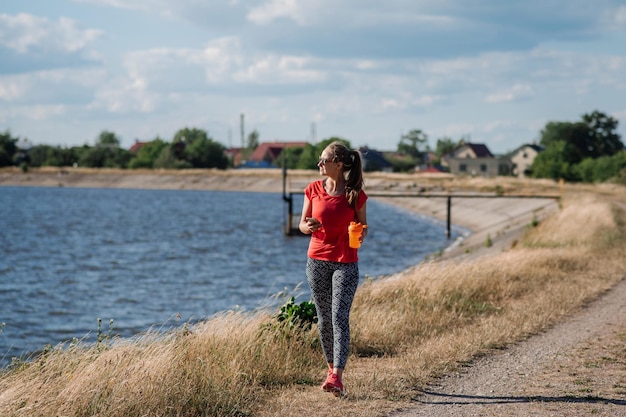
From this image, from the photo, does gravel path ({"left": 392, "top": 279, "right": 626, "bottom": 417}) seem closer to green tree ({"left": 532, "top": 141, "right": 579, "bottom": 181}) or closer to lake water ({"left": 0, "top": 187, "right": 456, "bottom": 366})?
lake water ({"left": 0, "top": 187, "right": 456, "bottom": 366})

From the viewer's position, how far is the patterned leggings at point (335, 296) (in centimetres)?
741

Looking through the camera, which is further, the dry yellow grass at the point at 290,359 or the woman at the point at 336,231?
the woman at the point at 336,231

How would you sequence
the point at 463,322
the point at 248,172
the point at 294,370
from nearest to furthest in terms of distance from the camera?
the point at 294,370 < the point at 463,322 < the point at 248,172

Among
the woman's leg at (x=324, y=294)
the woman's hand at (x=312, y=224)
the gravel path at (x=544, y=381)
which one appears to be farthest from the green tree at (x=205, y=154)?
the woman's hand at (x=312, y=224)

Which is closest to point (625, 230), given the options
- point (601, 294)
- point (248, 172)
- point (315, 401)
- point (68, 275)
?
point (601, 294)

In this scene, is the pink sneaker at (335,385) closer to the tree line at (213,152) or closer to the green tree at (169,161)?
the tree line at (213,152)

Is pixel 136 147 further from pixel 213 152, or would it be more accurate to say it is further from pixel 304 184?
pixel 304 184

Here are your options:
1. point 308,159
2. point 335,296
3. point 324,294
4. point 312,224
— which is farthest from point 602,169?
point 312,224

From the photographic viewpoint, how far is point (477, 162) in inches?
5472

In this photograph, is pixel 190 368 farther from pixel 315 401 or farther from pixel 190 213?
pixel 190 213

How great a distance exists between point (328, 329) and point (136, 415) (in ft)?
6.46

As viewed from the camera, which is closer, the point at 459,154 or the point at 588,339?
the point at 588,339

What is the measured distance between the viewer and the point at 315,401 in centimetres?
745

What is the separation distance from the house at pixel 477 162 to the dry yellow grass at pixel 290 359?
406 ft
